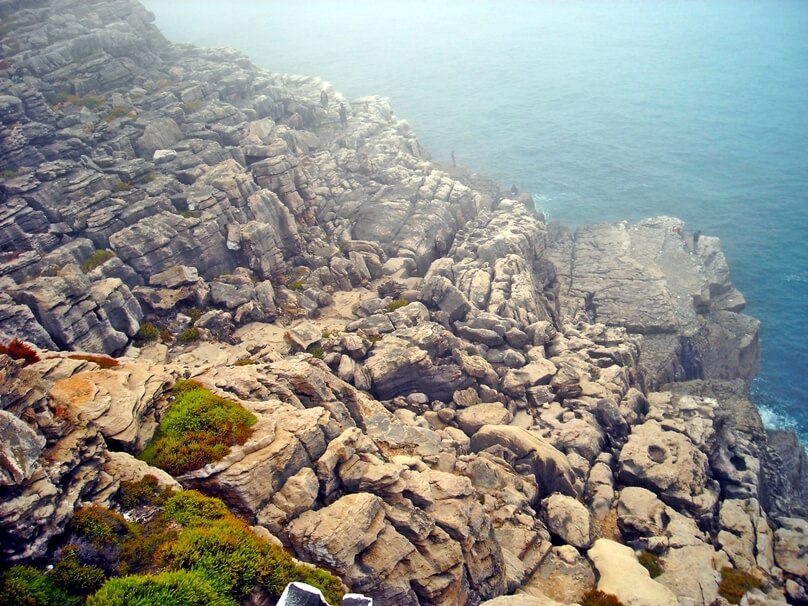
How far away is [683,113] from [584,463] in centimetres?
13685

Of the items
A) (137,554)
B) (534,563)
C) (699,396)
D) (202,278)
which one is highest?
(137,554)

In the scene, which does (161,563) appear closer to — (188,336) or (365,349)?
(365,349)

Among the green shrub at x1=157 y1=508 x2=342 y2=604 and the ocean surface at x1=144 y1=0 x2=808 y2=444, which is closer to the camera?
the green shrub at x1=157 y1=508 x2=342 y2=604

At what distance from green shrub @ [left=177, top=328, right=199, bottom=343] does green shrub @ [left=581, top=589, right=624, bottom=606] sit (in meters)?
37.4

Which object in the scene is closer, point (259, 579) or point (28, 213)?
point (259, 579)

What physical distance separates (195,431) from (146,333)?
2286 cm

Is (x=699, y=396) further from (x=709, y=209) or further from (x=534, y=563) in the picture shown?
(x=709, y=209)

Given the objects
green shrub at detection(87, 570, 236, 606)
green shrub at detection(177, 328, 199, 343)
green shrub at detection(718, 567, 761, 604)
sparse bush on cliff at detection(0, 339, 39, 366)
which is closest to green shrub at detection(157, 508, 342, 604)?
green shrub at detection(87, 570, 236, 606)

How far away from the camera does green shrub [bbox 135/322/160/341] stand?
154ft

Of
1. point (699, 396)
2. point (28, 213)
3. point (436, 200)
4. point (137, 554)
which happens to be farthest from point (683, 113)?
point (137, 554)

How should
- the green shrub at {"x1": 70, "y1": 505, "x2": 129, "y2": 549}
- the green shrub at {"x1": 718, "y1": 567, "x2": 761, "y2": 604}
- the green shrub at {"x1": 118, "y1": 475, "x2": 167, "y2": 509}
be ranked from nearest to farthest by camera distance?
the green shrub at {"x1": 70, "y1": 505, "x2": 129, "y2": 549} < the green shrub at {"x1": 118, "y1": 475, "x2": 167, "y2": 509} < the green shrub at {"x1": 718, "y1": 567, "x2": 761, "y2": 604}

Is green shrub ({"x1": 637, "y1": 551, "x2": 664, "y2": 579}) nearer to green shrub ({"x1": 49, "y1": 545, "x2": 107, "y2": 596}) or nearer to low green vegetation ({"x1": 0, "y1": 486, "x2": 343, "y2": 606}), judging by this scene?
low green vegetation ({"x1": 0, "y1": 486, "x2": 343, "y2": 606})

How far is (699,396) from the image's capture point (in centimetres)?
5697

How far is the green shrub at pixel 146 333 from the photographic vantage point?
46.9m
